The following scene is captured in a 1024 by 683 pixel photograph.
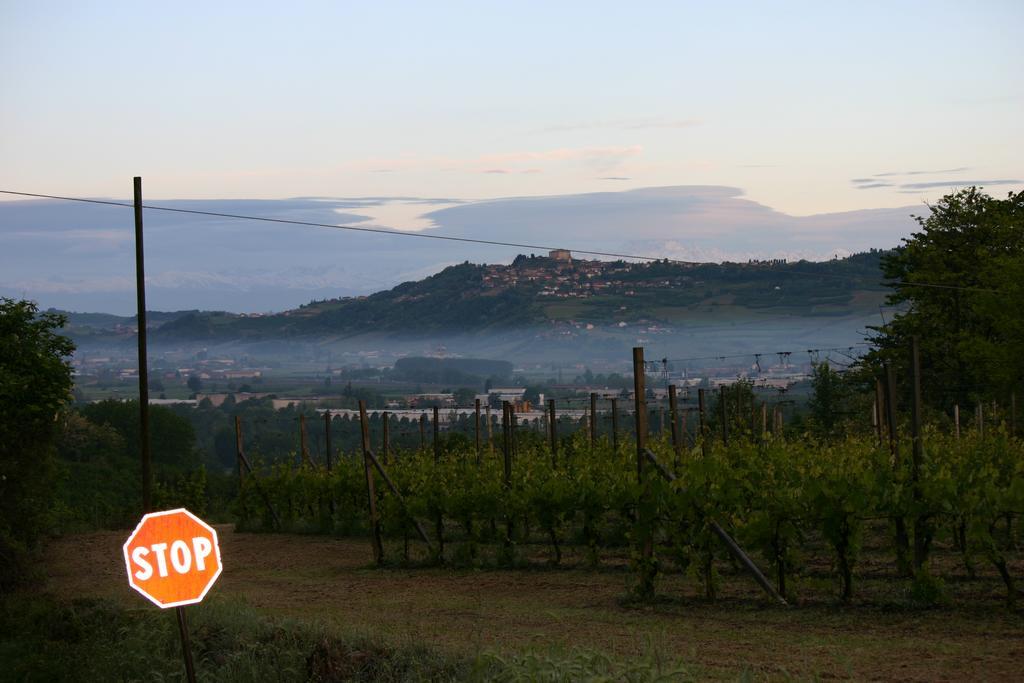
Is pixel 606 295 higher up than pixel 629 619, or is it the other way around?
pixel 606 295

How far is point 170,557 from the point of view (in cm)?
729

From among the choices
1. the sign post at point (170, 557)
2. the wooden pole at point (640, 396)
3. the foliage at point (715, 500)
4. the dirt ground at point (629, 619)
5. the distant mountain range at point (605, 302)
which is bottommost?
the dirt ground at point (629, 619)

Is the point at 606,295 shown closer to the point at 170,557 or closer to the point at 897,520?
the point at 897,520

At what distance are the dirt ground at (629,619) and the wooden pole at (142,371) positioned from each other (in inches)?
90.0

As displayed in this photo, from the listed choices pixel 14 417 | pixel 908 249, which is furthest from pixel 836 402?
pixel 14 417

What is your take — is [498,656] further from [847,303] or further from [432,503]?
[847,303]

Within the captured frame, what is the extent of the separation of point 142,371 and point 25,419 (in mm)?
8907

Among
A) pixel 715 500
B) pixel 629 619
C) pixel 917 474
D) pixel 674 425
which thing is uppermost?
pixel 674 425

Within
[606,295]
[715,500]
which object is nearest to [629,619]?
[715,500]

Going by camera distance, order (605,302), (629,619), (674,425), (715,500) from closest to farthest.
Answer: (629,619)
(715,500)
(674,425)
(605,302)

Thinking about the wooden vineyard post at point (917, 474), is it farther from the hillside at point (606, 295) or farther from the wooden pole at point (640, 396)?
the hillside at point (606, 295)

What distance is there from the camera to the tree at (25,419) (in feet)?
58.1

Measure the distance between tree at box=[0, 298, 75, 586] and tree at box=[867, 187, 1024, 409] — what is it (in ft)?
74.0

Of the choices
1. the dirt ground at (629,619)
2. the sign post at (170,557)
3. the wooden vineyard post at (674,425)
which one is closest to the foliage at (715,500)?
the wooden vineyard post at (674,425)
